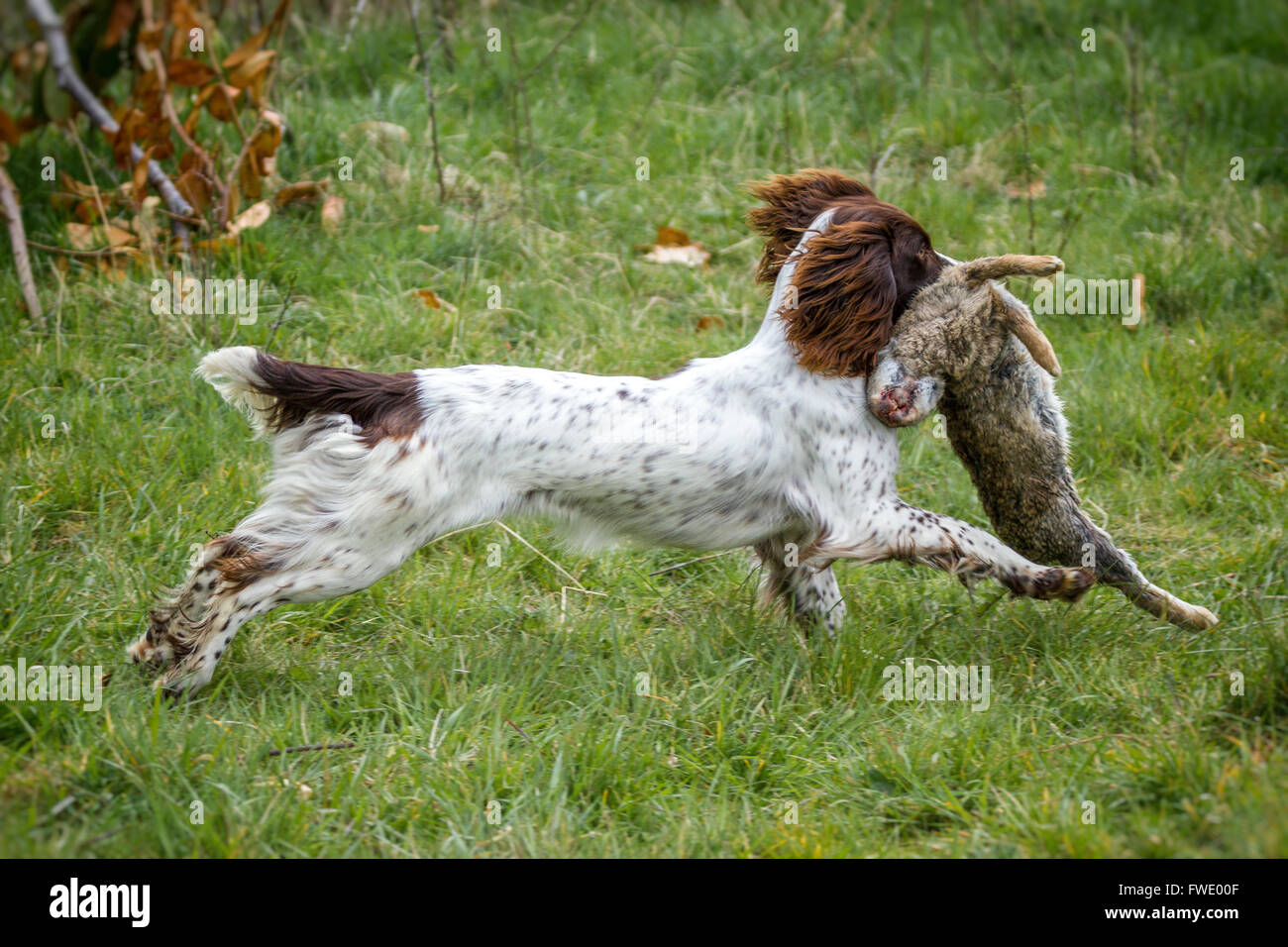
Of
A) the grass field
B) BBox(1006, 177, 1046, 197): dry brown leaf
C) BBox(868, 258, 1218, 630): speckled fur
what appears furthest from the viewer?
BBox(1006, 177, 1046, 197): dry brown leaf

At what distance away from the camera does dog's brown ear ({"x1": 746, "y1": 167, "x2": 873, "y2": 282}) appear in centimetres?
406

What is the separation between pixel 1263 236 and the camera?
6.41 m

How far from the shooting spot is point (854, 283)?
12.4ft

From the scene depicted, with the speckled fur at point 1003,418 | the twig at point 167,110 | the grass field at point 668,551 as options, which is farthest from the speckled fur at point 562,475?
the twig at point 167,110

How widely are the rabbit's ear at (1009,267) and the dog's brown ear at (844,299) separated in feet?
0.77

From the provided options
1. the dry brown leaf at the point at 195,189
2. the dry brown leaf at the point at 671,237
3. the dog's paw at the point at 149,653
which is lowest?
the dog's paw at the point at 149,653

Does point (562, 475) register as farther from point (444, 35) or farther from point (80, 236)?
point (444, 35)

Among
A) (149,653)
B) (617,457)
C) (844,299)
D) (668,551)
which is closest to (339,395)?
(617,457)

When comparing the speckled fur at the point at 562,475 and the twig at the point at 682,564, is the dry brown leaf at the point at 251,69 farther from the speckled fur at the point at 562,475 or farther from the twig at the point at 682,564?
the twig at the point at 682,564

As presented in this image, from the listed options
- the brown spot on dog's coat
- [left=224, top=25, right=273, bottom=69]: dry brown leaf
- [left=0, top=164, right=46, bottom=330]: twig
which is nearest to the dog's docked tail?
the brown spot on dog's coat

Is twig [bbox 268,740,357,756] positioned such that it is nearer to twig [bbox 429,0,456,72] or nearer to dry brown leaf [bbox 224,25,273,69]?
dry brown leaf [bbox 224,25,273,69]

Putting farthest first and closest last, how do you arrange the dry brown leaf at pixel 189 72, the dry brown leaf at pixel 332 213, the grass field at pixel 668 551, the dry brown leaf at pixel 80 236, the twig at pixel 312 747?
the dry brown leaf at pixel 332 213 → the dry brown leaf at pixel 80 236 → the dry brown leaf at pixel 189 72 → the twig at pixel 312 747 → the grass field at pixel 668 551

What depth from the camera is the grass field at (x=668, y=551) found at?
321 cm

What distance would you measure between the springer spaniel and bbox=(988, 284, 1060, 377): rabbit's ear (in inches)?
10.7
